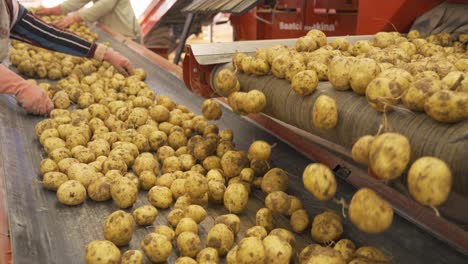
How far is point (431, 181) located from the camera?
1.00 meters

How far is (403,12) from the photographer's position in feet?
9.45

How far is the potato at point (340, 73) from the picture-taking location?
1.46 metres

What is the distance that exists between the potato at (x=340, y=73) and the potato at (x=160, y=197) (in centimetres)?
82

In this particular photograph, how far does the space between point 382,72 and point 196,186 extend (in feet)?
2.73

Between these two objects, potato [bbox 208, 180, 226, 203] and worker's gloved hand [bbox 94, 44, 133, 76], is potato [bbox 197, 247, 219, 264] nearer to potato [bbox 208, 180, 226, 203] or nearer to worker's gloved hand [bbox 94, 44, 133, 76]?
potato [bbox 208, 180, 226, 203]

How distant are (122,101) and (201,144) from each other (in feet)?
3.36

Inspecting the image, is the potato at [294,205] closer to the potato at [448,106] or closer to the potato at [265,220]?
the potato at [265,220]

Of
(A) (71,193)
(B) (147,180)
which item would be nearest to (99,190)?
(A) (71,193)

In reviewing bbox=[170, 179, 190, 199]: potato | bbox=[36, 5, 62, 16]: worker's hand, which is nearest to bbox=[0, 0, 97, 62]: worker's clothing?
bbox=[170, 179, 190, 199]: potato

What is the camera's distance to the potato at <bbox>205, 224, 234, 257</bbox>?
59.1 inches

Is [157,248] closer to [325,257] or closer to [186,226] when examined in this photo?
[186,226]

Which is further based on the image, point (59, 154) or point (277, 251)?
point (59, 154)

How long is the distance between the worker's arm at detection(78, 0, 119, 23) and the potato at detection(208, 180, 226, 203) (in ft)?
15.2

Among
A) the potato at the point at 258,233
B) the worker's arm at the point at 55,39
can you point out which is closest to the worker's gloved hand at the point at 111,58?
the worker's arm at the point at 55,39
